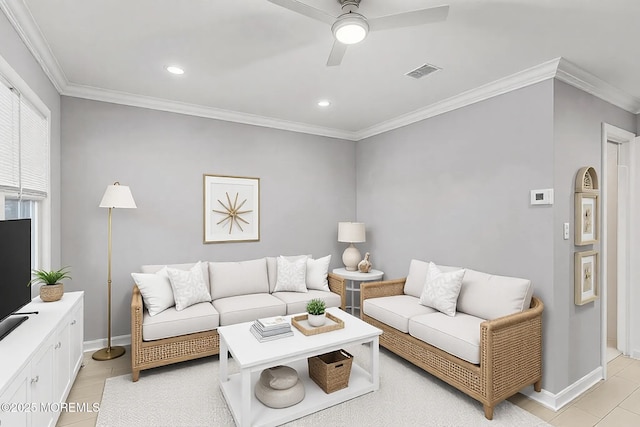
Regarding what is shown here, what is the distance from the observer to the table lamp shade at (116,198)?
10.3 ft

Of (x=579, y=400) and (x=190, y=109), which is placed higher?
(x=190, y=109)

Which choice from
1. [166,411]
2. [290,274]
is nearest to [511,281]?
[290,274]

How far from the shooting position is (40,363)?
180cm

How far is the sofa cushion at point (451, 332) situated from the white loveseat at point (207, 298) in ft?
3.85

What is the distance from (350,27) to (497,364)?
2441mm

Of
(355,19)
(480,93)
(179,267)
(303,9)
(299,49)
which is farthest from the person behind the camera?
(179,267)

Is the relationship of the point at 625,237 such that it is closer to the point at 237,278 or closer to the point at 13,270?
the point at 237,278

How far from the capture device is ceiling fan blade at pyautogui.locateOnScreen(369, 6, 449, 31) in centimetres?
165

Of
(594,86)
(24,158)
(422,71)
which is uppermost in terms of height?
(422,71)

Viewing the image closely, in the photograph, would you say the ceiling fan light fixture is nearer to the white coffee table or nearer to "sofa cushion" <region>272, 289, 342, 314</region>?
the white coffee table

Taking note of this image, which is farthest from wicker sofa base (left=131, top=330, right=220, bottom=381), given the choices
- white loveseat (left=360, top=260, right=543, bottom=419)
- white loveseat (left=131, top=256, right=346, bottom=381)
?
white loveseat (left=360, top=260, right=543, bottom=419)

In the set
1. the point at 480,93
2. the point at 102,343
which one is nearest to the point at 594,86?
the point at 480,93

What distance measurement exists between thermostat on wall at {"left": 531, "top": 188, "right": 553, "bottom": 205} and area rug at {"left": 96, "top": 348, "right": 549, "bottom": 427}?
5.32 feet

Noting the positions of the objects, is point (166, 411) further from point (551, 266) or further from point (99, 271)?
point (551, 266)
